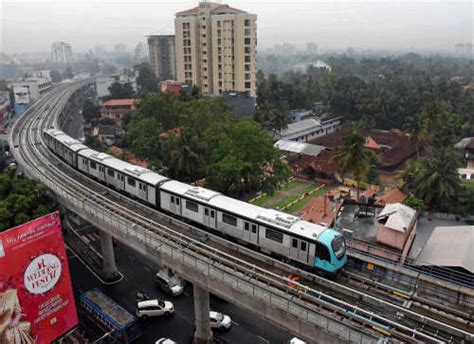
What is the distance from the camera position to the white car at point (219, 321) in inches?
1136

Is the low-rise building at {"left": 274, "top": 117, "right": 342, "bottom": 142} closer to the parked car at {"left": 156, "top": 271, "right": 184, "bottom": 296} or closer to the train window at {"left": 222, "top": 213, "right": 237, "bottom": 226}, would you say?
the parked car at {"left": 156, "top": 271, "right": 184, "bottom": 296}

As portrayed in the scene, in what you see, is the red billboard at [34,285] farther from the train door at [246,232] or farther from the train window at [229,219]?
the train door at [246,232]

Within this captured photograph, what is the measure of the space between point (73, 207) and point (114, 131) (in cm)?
4823

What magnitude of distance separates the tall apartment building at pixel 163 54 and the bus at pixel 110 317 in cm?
12872

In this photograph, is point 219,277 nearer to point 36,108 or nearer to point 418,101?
point 418,101

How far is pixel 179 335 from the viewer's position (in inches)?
1128

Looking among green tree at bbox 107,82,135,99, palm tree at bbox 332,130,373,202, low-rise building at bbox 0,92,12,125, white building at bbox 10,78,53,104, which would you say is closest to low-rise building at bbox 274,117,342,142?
palm tree at bbox 332,130,373,202

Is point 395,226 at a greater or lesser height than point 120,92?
lesser

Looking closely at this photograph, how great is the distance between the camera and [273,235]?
968 inches

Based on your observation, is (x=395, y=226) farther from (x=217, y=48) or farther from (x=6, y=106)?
(x=6, y=106)

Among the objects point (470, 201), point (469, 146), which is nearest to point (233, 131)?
point (470, 201)

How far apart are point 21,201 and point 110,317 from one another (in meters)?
11.8

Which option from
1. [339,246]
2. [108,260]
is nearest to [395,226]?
[339,246]

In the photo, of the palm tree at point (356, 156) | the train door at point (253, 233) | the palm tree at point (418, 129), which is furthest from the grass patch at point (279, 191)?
the palm tree at point (418, 129)
